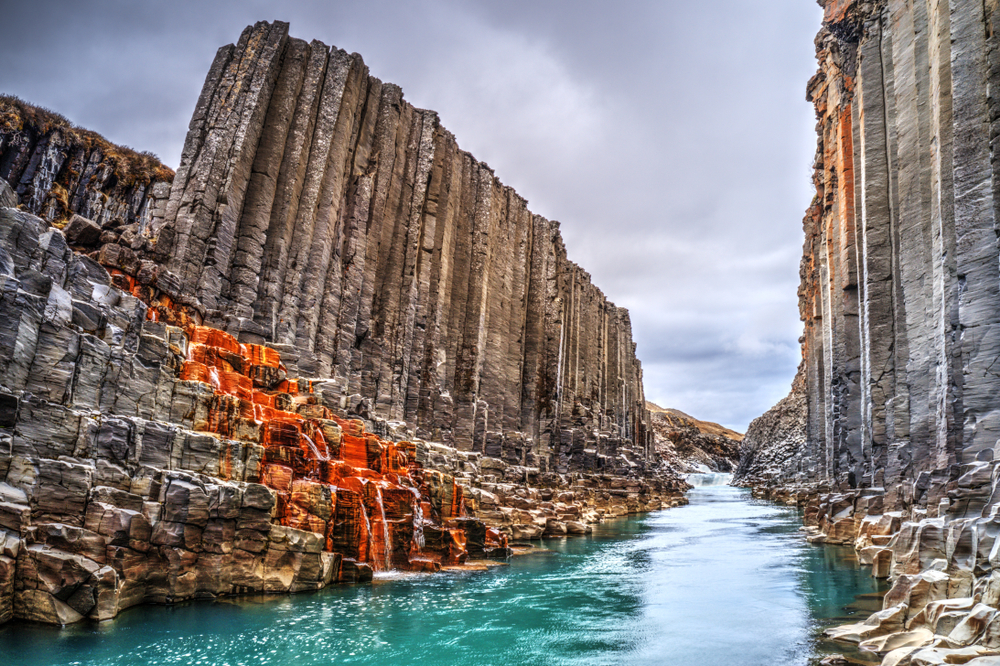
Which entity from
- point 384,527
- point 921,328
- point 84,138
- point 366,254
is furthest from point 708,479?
point 384,527

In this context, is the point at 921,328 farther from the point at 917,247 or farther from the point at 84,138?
the point at 84,138

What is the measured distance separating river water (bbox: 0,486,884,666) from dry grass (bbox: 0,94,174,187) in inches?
1837

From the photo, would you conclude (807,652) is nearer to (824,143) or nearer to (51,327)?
(51,327)

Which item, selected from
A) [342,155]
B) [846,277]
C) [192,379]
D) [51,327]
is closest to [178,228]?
[342,155]

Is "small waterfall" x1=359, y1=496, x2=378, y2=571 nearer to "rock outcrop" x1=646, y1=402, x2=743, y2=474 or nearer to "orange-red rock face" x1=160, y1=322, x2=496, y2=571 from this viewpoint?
"orange-red rock face" x1=160, y1=322, x2=496, y2=571

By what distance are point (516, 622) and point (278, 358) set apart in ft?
46.2

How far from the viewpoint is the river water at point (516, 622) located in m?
11.4

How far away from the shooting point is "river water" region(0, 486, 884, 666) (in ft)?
37.3

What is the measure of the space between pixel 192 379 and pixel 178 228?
13.4m

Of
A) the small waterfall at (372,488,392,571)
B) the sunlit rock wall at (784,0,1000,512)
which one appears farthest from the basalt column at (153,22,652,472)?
the sunlit rock wall at (784,0,1000,512)

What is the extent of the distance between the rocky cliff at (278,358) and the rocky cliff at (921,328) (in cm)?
1279

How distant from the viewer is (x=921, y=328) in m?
21.8

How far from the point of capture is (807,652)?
467 inches

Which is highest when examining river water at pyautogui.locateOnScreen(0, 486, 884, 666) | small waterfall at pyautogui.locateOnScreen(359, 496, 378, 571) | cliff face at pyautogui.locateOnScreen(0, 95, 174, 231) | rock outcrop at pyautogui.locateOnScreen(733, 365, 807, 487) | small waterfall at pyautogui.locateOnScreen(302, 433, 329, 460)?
cliff face at pyautogui.locateOnScreen(0, 95, 174, 231)
